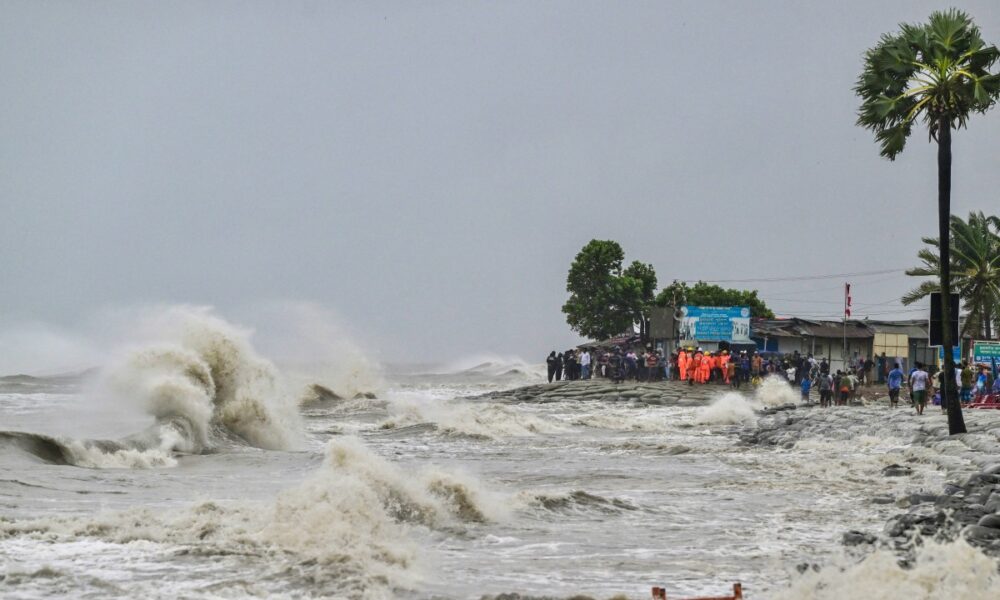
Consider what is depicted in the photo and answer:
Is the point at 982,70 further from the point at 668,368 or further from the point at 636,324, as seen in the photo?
the point at 636,324

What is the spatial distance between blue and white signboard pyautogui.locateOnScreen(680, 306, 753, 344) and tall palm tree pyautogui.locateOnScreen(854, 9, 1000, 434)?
107ft

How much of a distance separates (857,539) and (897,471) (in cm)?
752

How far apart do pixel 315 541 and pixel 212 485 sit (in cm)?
561

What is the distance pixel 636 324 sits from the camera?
240ft

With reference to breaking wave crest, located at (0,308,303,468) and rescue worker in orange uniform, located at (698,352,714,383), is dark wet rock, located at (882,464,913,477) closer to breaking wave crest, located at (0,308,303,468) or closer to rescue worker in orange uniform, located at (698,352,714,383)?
breaking wave crest, located at (0,308,303,468)

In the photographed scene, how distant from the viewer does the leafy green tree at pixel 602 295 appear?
233ft

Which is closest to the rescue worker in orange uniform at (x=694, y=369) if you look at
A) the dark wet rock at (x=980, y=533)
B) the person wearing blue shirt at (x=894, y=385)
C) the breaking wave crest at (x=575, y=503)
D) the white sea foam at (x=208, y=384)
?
the person wearing blue shirt at (x=894, y=385)

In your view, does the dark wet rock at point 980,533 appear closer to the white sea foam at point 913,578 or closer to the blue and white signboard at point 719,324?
the white sea foam at point 913,578

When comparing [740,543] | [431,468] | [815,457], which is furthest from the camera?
[815,457]

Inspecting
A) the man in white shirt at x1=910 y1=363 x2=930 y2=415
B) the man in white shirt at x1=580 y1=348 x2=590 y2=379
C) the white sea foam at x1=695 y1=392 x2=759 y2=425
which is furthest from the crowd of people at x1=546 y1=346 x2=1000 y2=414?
the man in white shirt at x1=910 y1=363 x2=930 y2=415

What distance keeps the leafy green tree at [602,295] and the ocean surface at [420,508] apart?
4458cm

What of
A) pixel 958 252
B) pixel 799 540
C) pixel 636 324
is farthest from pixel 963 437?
pixel 636 324

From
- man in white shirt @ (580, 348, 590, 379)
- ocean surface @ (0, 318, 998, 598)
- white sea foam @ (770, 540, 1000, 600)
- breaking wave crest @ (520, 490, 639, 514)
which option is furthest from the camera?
man in white shirt @ (580, 348, 590, 379)

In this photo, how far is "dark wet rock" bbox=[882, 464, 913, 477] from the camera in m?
16.7
